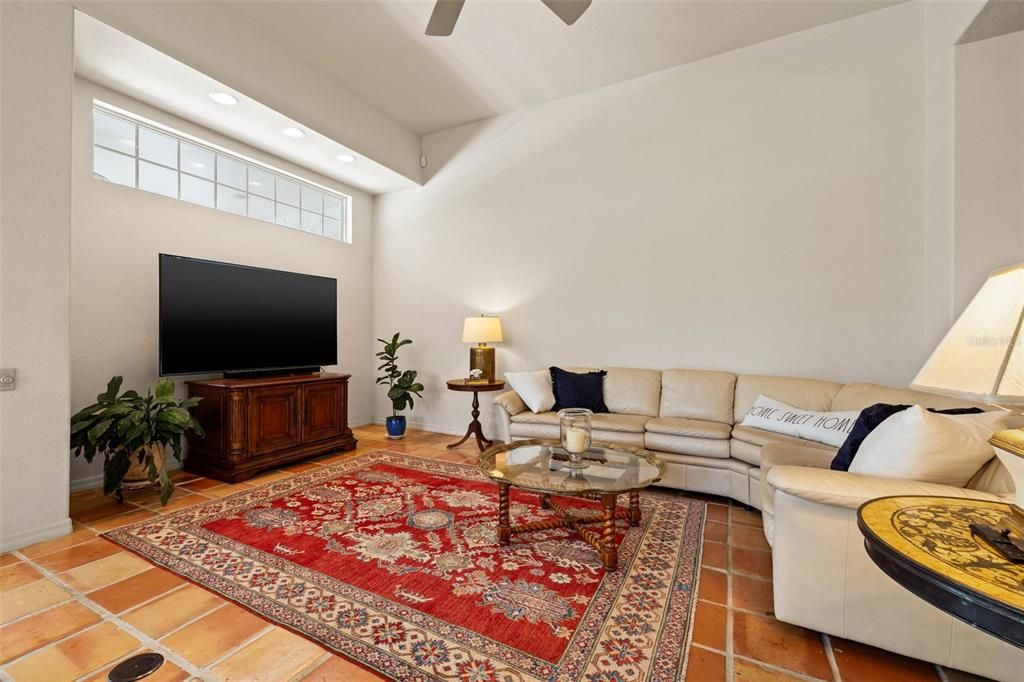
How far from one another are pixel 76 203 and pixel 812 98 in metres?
5.44

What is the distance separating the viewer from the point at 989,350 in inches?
34.6

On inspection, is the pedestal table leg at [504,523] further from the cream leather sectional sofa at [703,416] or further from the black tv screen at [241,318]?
the black tv screen at [241,318]


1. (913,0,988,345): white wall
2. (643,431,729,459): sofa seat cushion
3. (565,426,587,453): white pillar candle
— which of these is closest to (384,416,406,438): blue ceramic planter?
(643,431,729,459): sofa seat cushion

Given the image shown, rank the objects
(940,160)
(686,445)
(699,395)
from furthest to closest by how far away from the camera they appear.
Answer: (699,395) < (686,445) < (940,160)

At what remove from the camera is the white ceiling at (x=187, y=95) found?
270 cm

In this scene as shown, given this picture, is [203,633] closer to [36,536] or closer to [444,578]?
[444,578]

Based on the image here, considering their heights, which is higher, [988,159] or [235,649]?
[988,159]

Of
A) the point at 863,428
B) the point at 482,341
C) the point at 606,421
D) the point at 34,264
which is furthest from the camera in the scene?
the point at 482,341

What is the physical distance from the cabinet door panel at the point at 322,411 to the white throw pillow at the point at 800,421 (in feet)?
11.4

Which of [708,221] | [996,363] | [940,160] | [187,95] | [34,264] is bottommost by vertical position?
[996,363]

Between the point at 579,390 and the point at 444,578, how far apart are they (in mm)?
2088

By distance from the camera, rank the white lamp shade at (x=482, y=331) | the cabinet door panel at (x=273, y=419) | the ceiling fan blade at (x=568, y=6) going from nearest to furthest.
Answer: the ceiling fan blade at (x=568, y=6) → the cabinet door panel at (x=273, y=419) → the white lamp shade at (x=482, y=331)

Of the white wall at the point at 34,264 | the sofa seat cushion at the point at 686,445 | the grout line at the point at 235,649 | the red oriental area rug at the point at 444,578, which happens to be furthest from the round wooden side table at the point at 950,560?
the white wall at the point at 34,264

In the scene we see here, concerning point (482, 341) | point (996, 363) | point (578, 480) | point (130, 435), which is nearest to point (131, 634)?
point (130, 435)
